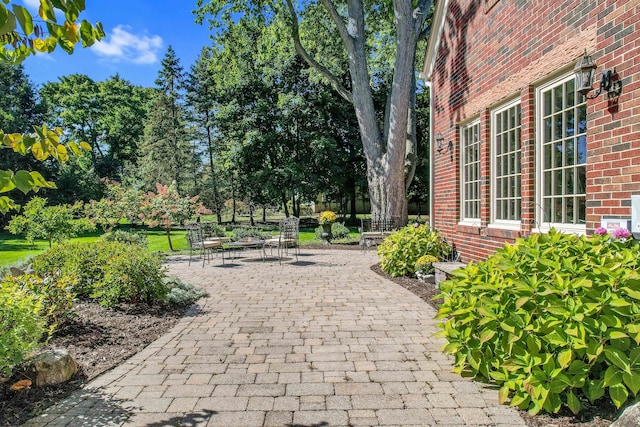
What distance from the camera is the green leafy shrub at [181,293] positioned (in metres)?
6.12

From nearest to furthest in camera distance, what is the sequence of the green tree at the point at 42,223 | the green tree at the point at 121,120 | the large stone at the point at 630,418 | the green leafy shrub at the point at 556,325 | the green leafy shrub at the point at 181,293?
the large stone at the point at 630,418 < the green leafy shrub at the point at 556,325 < the green leafy shrub at the point at 181,293 < the green tree at the point at 42,223 < the green tree at the point at 121,120

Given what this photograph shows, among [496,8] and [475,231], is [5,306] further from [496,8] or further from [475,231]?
[496,8]

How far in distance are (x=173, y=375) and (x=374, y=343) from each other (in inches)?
81.3

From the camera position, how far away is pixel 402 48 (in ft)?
41.7

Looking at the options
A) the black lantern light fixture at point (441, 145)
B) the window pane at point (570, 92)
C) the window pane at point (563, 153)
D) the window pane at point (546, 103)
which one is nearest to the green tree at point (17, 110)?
the black lantern light fixture at point (441, 145)

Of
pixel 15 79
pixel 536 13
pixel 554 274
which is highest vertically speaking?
pixel 15 79

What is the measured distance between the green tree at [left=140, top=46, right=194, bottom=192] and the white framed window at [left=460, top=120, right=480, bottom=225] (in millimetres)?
24622

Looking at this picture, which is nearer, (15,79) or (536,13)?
(536,13)

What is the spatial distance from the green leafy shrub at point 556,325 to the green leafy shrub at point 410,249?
460 centimetres

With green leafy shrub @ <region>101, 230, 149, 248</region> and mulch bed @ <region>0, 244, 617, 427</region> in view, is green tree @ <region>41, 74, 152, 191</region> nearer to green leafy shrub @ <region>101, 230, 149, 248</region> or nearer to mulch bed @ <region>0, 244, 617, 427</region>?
green leafy shrub @ <region>101, 230, 149, 248</region>

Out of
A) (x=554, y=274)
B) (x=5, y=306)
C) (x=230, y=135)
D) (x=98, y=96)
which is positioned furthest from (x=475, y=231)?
(x=98, y=96)

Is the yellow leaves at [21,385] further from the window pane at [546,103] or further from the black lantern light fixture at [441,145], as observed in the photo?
the black lantern light fixture at [441,145]

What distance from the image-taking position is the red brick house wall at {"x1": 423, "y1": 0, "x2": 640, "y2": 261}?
12.3ft

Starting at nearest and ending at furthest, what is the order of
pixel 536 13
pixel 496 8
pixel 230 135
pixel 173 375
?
pixel 173 375
pixel 536 13
pixel 496 8
pixel 230 135
